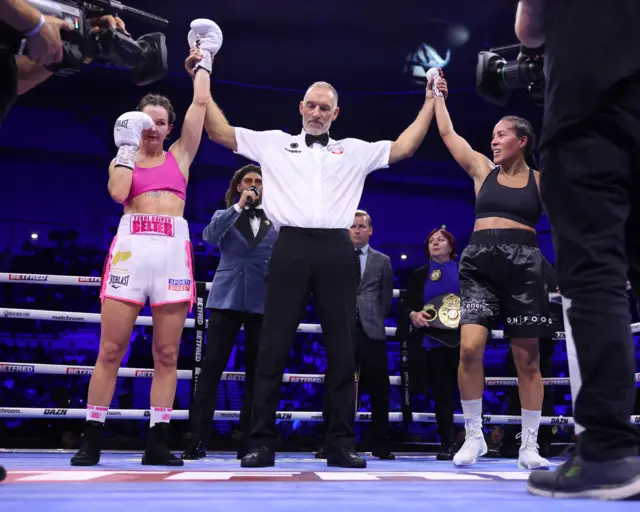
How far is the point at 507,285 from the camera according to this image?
8.80ft

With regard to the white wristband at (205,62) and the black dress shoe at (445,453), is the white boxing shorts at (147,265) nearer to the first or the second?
the white wristband at (205,62)

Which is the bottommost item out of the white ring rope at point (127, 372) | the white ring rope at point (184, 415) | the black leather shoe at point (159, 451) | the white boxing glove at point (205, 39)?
the black leather shoe at point (159, 451)

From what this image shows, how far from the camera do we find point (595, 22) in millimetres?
1211

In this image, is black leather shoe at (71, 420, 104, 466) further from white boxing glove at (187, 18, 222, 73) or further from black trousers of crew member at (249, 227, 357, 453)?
white boxing glove at (187, 18, 222, 73)

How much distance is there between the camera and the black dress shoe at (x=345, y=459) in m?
2.32

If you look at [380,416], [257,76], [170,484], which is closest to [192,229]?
[257,76]

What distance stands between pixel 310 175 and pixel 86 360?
6.27 meters

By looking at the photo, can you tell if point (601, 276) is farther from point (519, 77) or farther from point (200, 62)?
point (200, 62)

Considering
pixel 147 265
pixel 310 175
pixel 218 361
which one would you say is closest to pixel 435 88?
pixel 310 175

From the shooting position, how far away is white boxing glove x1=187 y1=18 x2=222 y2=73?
8.77ft

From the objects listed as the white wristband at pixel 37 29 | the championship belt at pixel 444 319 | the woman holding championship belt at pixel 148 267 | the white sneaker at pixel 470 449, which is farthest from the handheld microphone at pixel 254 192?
the white wristband at pixel 37 29

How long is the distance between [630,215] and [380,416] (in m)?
2.31

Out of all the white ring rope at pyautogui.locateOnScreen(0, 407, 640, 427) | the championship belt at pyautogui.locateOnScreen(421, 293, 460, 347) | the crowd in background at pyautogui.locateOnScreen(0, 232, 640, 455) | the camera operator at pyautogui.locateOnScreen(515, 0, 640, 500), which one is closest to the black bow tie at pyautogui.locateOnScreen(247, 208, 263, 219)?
the white ring rope at pyautogui.locateOnScreen(0, 407, 640, 427)

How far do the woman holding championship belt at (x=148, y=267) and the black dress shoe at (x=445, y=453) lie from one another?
58.2 inches
